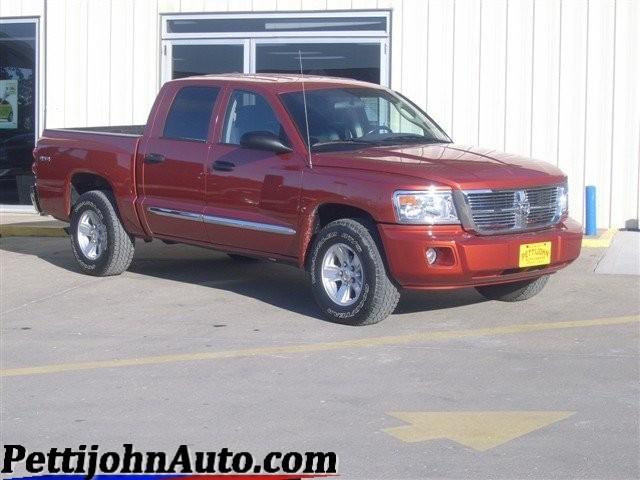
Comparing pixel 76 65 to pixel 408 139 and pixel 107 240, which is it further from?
pixel 408 139

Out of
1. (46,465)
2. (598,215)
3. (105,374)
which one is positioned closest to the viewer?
(46,465)

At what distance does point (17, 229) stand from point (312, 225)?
6.05m

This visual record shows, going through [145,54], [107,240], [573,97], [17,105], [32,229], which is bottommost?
[32,229]

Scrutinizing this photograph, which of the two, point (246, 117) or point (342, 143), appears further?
point (246, 117)

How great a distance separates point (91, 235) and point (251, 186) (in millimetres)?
2272

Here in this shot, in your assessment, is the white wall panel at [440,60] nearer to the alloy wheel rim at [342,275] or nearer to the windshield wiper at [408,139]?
the windshield wiper at [408,139]

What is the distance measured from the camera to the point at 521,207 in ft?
29.9

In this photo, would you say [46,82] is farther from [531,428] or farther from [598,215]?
[531,428]

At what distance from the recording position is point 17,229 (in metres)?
14.4

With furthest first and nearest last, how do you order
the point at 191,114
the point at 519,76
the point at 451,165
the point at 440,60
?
the point at 440,60 → the point at 519,76 → the point at 191,114 → the point at 451,165

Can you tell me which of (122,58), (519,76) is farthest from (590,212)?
(122,58)

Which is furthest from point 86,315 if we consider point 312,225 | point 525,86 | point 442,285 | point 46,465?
point 525,86

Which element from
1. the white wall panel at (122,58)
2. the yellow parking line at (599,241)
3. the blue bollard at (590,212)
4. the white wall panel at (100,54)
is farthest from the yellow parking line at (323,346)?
the white wall panel at (100,54)

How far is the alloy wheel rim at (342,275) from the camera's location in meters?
9.13
